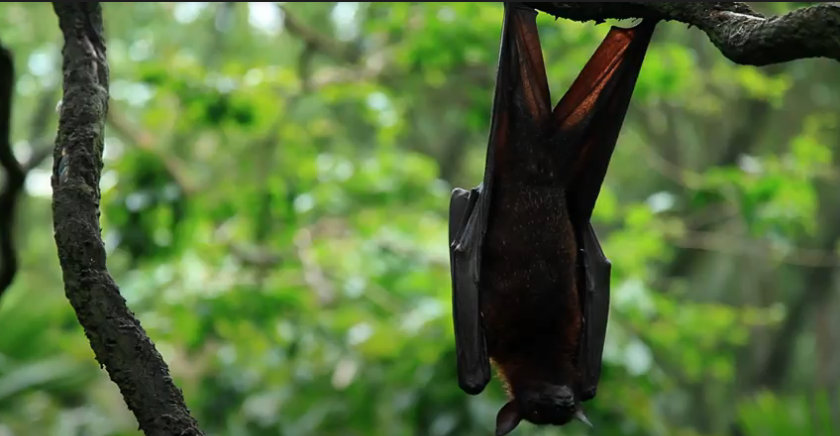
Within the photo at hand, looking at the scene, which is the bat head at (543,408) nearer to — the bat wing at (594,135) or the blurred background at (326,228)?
the bat wing at (594,135)

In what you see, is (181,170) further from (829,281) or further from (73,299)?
(829,281)

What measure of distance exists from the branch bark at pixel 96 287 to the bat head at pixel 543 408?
7.96ft

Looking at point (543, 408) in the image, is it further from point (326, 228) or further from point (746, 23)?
point (326, 228)

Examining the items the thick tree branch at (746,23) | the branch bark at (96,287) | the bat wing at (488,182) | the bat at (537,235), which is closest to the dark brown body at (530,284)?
the bat at (537,235)

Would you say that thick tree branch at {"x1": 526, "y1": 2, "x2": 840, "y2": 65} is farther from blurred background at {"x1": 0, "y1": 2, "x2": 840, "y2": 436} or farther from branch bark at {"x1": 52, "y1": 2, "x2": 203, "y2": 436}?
blurred background at {"x1": 0, "y1": 2, "x2": 840, "y2": 436}

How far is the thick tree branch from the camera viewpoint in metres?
1.57

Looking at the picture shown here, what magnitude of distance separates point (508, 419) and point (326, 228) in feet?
19.4

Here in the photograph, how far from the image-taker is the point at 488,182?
12.8 ft

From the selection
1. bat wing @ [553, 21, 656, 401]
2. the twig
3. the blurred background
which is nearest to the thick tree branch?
bat wing @ [553, 21, 656, 401]

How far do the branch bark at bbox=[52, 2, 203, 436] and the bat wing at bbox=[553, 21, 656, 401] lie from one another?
6.29ft

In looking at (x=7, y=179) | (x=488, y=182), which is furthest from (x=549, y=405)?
(x=7, y=179)

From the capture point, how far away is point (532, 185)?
392 cm

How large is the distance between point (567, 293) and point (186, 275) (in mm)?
4572

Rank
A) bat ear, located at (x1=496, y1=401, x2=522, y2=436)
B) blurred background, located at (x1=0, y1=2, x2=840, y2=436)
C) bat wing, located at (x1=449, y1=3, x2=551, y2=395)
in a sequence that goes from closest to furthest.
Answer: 1. bat wing, located at (x1=449, y1=3, x2=551, y2=395)
2. bat ear, located at (x1=496, y1=401, x2=522, y2=436)
3. blurred background, located at (x1=0, y1=2, x2=840, y2=436)
